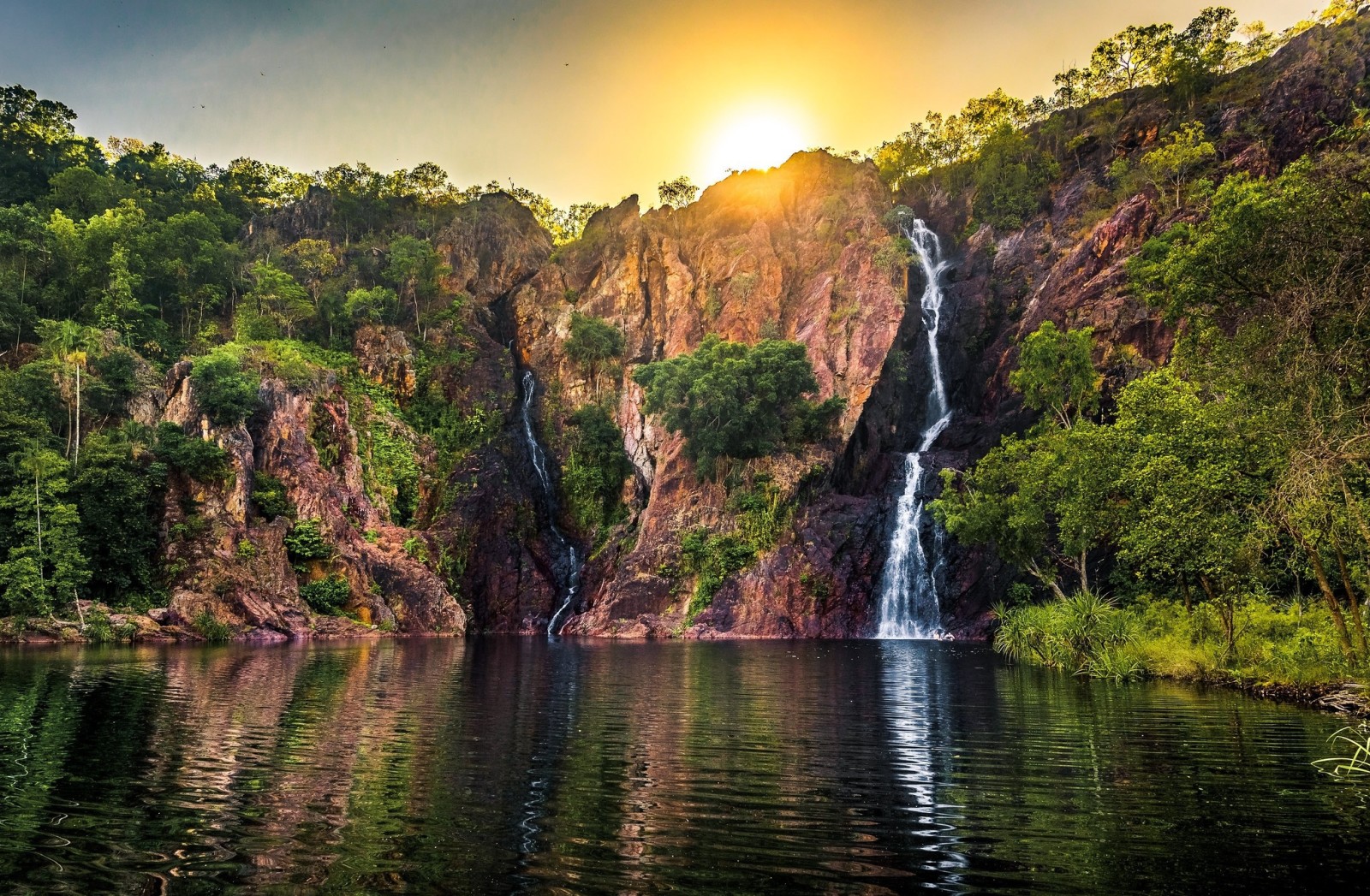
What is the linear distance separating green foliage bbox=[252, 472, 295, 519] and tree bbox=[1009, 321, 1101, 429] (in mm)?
51240

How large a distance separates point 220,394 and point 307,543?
12253mm

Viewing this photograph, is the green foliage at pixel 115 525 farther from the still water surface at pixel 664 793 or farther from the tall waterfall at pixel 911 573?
the tall waterfall at pixel 911 573

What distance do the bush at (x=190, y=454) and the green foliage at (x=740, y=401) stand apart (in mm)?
32391

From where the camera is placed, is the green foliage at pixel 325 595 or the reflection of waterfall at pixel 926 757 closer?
the reflection of waterfall at pixel 926 757

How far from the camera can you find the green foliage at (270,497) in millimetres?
59281

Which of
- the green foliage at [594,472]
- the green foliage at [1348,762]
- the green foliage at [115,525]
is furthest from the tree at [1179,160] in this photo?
the green foliage at [115,525]

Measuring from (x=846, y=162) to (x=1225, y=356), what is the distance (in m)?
78.7

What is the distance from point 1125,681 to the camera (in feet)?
84.3

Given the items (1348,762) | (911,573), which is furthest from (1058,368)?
(1348,762)

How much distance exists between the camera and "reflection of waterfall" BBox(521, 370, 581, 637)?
70062mm

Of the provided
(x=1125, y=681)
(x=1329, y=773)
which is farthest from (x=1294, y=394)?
(x=1125, y=681)

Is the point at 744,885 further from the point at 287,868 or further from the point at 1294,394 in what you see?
the point at 1294,394

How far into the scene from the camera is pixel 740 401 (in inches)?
2682

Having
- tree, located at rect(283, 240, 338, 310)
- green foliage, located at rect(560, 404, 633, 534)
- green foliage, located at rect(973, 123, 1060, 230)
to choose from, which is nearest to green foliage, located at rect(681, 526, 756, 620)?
green foliage, located at rect(560, 404, 633, 534)
